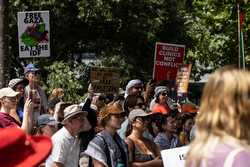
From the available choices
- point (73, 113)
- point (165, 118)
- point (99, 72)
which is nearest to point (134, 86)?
point (99, 72)

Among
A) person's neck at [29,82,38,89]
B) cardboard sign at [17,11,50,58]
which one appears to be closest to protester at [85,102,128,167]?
person's neck at [29,82,38,89]

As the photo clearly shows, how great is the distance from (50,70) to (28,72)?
12.2 m

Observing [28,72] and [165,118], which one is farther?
[28,72]

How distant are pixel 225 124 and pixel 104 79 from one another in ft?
33.4

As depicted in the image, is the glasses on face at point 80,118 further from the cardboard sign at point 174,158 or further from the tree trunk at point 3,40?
the tree trunk at point 3,40

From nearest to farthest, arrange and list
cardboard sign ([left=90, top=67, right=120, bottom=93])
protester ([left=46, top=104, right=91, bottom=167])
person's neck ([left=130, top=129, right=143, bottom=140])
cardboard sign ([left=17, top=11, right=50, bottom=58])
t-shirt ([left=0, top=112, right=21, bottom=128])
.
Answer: t-shirt ([left=0, top=112, right=21, bottom=128]) < protester ([left=46, top=104, right=91, bottom=167]) < person's neck ([left=130, top=129, right=143, bottom=140]) < cardboard sign ([left=17, top=11, right=50, bottom=58]) < cardboard sign ([left=90, top=67, right=120, bottom=93])

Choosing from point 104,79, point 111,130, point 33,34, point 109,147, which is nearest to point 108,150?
point 109,147

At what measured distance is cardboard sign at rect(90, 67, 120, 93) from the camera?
43.2ft

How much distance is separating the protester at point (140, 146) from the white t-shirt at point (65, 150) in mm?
666

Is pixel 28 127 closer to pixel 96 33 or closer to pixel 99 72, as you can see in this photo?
pixel 99 72

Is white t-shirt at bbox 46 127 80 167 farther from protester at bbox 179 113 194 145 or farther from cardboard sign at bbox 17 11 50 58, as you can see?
cardboard sign at bbox 17 11 50 58

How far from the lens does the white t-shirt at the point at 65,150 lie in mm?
7172

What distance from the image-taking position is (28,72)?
36.6ft

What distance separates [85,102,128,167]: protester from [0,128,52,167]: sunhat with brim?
4315 mm
